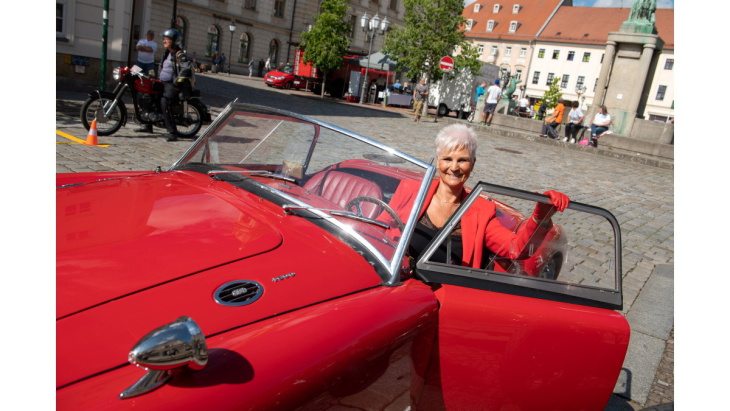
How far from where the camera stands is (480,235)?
8.22ft

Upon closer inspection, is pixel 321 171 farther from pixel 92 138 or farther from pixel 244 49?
pixel 244 49

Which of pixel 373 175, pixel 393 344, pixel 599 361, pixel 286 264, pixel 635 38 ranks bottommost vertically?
pixel 599 361

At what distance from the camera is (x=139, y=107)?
8.88 meters

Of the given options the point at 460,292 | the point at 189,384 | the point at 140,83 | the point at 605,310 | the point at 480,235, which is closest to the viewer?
the point at 189,384

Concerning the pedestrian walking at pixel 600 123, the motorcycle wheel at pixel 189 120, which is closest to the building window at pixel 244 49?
the pedestrian walking at pixel 600 123

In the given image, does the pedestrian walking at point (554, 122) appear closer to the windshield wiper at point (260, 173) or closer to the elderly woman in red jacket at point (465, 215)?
the elderly woman in red jacket at point (465, 215)

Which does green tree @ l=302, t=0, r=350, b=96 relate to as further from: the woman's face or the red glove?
the red glove

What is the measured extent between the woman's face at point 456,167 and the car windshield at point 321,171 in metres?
0.34

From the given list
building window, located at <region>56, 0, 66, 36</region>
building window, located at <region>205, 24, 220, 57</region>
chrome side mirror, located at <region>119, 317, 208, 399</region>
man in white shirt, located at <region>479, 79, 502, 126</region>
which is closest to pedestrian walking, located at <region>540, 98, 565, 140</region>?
man in white shirt, located at <region>479, 79, 502, 126</region>

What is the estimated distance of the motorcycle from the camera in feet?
26.5

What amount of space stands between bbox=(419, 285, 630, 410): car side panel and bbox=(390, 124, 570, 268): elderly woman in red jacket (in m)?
0.33

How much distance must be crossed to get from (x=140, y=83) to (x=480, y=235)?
7784 mm
